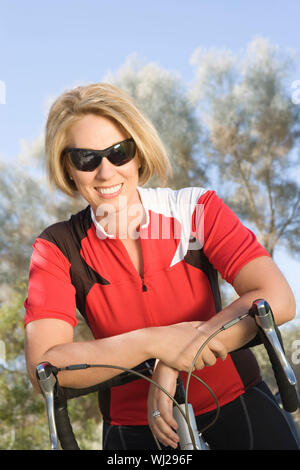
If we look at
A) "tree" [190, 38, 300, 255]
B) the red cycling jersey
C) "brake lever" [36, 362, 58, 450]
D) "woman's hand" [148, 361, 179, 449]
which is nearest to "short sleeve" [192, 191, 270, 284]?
the red cycling jersey

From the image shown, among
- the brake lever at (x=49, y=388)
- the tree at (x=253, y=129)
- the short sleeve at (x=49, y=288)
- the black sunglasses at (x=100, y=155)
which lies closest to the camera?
the brake lever at (x=49, y=388)

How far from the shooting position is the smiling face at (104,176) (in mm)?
1281

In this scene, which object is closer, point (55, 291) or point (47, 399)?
point (47, 399)

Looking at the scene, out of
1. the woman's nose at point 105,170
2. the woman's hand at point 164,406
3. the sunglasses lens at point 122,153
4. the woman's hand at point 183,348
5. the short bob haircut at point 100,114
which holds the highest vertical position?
the short bob haircut at point 100,114

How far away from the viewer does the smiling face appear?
1.28 meters

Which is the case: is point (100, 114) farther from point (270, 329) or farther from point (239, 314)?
point (270, 329)

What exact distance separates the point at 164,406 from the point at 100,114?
73 centimetres

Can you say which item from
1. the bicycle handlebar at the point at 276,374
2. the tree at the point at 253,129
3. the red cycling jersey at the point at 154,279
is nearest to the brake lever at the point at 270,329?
the bicycle handlebar at the point at 276,374

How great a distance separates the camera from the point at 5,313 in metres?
5.84

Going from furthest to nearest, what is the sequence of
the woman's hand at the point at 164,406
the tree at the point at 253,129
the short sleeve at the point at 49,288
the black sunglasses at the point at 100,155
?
the tree at the point at 253,129 → the black sunglasses at the point at 100,155 → the short sleeve at the point at 49,288 → the woman's hand at the point at 164,406

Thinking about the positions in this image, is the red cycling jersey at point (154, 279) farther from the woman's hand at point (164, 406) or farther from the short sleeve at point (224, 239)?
the woman's hand at point (164, 406)
